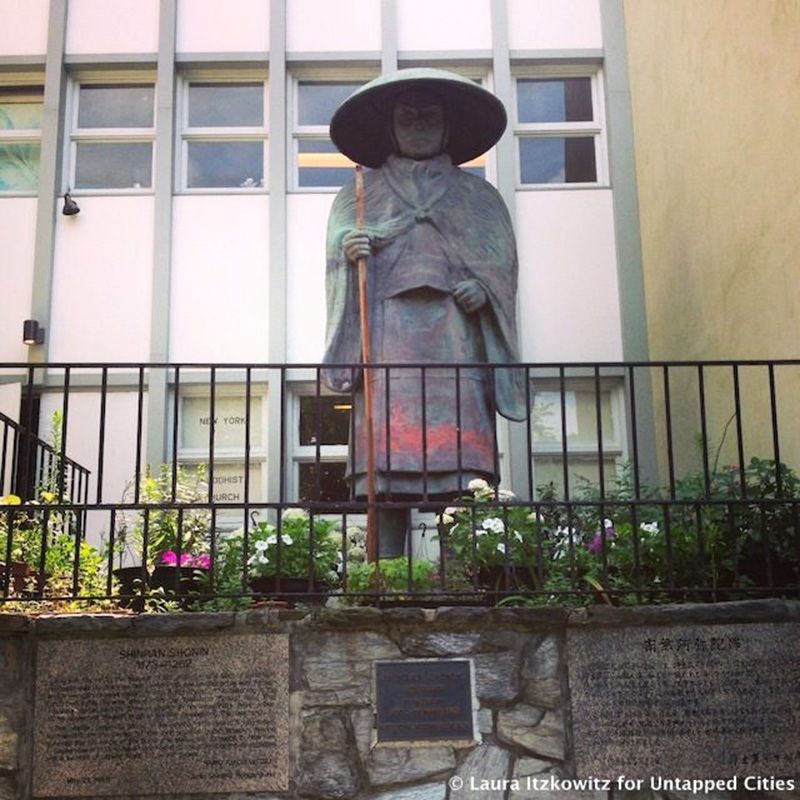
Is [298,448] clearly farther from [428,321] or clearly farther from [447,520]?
[447,520]

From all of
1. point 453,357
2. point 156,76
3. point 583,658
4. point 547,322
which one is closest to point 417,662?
point 583,658

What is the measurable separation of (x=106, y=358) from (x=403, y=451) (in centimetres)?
480

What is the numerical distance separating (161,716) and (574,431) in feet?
21.2

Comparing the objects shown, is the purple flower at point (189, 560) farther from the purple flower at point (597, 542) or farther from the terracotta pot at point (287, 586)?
the purple flower at point (597, 542)

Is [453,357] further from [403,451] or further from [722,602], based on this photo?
[722,602]

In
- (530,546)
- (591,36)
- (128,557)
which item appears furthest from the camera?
(591,36)

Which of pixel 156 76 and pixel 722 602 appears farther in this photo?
pixel 156 76

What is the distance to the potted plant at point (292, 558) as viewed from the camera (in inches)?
210

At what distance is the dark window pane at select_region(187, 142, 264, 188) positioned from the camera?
11031 mm

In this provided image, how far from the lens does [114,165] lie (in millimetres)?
11078

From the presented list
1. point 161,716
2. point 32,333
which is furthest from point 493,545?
point 32,333

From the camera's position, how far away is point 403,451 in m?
6.36

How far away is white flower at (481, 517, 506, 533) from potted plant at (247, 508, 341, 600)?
A: 2.34 ft

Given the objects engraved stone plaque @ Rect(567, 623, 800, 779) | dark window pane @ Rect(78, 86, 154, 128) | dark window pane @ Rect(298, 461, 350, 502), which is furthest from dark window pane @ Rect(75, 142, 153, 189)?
engraved stone plaque @ Rect(567, 623, 800, 779)
